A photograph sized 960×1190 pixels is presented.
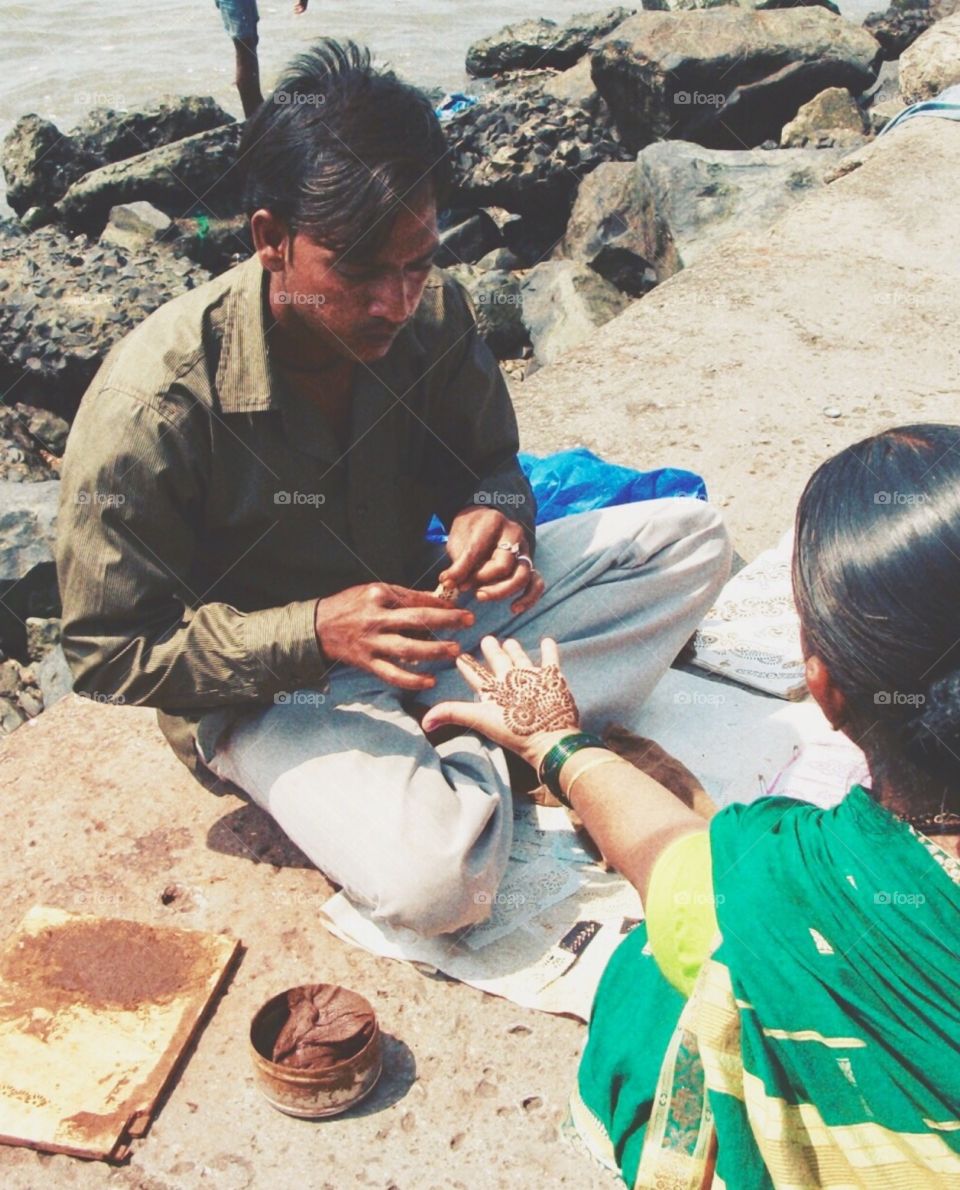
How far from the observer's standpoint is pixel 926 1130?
1533 mm

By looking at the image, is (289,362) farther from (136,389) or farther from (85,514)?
(85,514)

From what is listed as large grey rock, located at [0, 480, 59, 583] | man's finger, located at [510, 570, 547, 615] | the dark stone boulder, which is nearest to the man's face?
man's finger, located at [510, 570, 547, 615]

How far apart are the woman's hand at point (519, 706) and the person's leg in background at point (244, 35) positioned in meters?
9.69

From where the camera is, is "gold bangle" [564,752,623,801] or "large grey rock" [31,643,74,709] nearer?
"gold bangle" [564,752,623,801]

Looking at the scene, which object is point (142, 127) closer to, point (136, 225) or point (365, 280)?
point (136, 225)

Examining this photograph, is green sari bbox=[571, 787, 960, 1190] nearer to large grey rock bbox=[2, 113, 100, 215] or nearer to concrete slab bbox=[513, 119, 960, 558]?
concrete slab bbox=[513, 119, 960, 558]

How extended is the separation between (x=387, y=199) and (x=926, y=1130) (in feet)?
6.10

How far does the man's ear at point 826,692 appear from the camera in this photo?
1669mm

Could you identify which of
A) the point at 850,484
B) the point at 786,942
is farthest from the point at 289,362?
the point at 786,942

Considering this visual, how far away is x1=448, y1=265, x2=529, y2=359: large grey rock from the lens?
7504 mm

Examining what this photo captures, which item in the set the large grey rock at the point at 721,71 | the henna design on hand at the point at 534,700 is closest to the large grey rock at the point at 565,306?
the large grey rock at the point at 721,71

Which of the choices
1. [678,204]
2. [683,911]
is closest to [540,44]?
[678,204]

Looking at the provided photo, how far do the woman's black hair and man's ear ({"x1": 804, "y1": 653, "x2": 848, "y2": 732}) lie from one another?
4.33 ft

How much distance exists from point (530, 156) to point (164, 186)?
2960 millimetres
